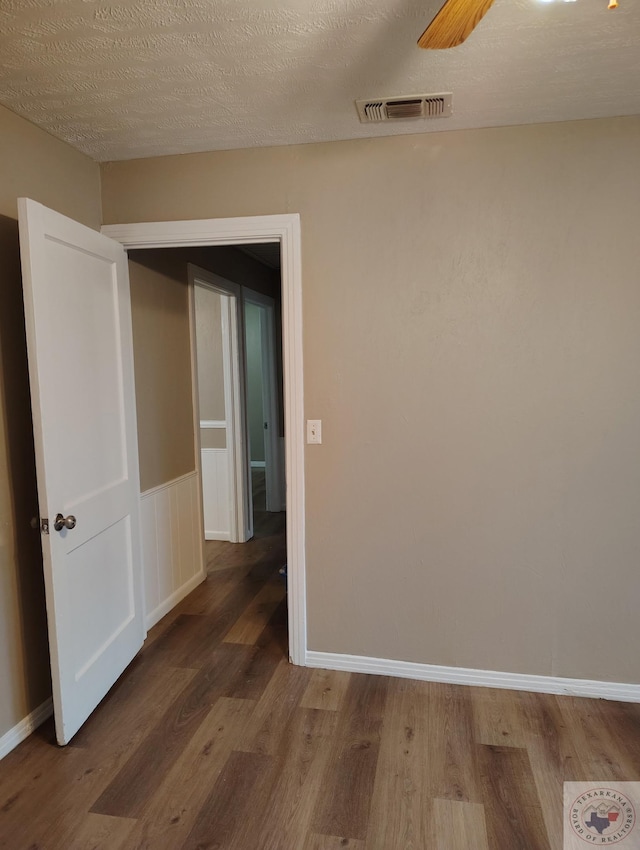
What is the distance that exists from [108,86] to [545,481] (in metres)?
2.25

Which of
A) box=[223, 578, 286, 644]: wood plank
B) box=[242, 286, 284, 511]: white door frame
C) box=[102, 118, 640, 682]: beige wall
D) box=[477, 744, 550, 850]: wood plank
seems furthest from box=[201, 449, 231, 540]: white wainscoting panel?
box=[477, 744, 550, 850]: wood plank

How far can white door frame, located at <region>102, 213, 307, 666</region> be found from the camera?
2307 millimetres

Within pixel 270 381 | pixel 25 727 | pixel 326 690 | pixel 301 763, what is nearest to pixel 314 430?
pixel 326 690

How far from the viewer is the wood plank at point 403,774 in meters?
1.63

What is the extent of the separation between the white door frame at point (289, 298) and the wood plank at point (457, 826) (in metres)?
0.98

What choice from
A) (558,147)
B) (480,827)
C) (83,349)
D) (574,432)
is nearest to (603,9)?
(558,147)

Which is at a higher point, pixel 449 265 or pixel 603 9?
pixel 603 9

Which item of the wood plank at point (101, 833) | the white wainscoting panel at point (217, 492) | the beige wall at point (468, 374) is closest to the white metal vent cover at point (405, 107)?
the beige wall at point (468, 374)

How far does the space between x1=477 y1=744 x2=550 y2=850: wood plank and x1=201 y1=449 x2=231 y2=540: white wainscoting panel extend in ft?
9.24

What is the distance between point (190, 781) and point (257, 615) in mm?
1231

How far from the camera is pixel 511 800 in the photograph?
5.72 ft

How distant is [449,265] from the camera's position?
2203 millimetres

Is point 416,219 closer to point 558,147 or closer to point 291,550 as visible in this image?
point 558,147

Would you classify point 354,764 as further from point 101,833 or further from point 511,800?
point 101,833
